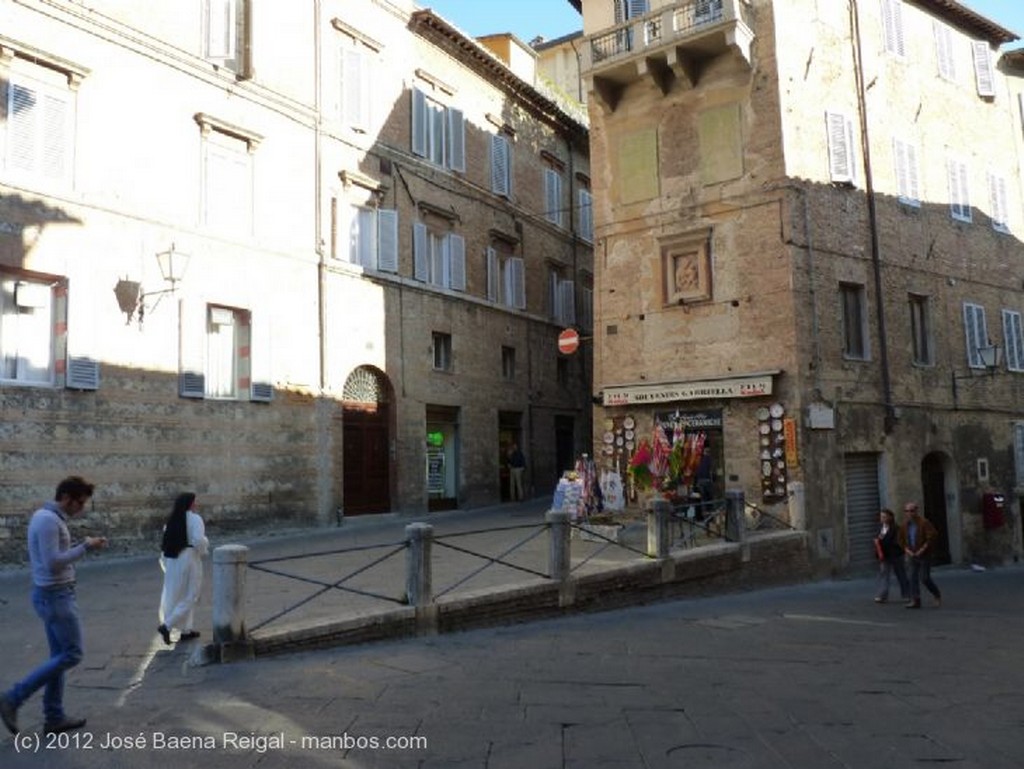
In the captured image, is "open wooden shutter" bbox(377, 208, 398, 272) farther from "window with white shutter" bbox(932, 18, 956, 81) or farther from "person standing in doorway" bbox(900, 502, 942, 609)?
"window with white shutter" bbox(932, 18, 956, 81)

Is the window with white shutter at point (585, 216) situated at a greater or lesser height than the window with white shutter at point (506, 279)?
greater

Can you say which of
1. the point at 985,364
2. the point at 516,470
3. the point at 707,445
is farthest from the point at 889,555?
the point at 516,470

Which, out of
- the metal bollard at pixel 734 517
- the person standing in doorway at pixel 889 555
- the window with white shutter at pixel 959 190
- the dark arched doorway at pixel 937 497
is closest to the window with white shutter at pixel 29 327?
the metal bollard at pixel 734 517

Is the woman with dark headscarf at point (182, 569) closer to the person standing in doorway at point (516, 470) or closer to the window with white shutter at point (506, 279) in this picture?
the person standing in doorway at point (516, 470)

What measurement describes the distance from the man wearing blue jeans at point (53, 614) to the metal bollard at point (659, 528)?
7903 mm

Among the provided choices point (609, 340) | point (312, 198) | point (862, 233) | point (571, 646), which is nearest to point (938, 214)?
point (862, 233)

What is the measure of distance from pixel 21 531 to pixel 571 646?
8813 millimetres

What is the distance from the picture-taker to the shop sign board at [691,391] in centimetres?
1628

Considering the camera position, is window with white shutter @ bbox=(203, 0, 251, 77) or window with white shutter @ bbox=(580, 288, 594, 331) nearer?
window with white shutter @ bbox=(203, 0, 251, 77)

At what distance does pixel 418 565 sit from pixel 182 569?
2.19m

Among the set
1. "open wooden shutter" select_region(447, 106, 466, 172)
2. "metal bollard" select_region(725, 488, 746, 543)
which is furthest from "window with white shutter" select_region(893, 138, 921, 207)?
"open wooden shutter" select_region(447, 106, 466, 172)

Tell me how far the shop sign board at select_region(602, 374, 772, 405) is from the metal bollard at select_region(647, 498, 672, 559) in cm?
502

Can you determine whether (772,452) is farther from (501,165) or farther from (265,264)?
(501,165)

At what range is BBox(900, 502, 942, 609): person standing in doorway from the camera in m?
13.1
